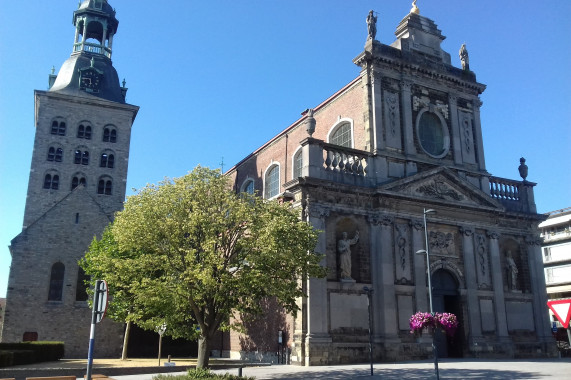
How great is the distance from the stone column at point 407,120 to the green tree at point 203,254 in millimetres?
12384

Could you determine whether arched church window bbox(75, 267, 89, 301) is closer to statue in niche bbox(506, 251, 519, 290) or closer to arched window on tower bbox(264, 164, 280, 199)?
arched window on tower bbox(264, 164, 280, 199)

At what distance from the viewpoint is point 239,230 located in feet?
58.5

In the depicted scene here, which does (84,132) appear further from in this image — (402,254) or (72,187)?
(402,254)

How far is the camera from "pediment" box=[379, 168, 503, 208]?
2703cm

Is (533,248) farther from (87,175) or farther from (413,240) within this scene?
(87,175)

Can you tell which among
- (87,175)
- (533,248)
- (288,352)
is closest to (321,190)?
(288,352)

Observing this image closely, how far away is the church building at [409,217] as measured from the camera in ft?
79.3

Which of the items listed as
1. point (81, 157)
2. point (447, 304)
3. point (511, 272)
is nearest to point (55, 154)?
point (81, 157)

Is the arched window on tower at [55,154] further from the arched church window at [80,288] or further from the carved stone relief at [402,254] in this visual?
the carved stone relief at [402,254]

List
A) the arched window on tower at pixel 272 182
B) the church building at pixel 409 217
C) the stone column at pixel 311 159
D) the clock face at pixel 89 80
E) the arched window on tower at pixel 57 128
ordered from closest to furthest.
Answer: the church building at pixel 409 217, the stone column at pixel 311 159, the arched window on tower at pixel 272 182, the arched window on tower at pixel 57 128, the clock face at pixel 89 80

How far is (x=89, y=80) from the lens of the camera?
159 feet

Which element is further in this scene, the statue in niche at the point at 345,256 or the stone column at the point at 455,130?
the stone column at the point at 455,130

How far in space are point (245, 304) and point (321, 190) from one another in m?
8.86

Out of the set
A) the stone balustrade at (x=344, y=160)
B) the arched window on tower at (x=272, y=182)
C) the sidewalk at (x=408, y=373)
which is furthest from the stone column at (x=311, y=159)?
the arched window on tower at (x=272, y=182)
